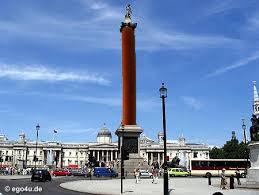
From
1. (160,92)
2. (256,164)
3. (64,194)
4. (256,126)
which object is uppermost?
(160,92)

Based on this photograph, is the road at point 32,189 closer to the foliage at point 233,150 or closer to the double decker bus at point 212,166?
the double decker bus at point 212,166

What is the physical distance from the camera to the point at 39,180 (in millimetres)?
52594

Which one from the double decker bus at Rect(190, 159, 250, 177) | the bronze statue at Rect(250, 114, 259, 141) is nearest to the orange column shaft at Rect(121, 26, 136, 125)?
the double decker bus at Rect(190, 159, 250, 177)

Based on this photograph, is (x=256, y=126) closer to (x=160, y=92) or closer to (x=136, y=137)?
(x=160, y=92)

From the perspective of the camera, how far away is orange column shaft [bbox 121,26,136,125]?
80250mm

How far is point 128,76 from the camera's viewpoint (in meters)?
82.2

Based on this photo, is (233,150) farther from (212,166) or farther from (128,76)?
(128,76)

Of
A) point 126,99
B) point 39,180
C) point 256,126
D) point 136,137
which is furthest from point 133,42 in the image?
point 256,126

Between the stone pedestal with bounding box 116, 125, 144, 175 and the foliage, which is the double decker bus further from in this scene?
the foliage

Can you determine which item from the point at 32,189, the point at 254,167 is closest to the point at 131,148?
the point at 32,189

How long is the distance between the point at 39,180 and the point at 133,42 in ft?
131

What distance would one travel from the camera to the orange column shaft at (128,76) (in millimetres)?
80250

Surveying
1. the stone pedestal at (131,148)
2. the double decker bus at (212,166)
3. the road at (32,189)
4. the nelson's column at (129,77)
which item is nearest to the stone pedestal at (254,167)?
the road at (32,189)

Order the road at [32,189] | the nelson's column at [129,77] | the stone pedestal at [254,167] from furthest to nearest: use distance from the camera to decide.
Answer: the nelson's column at [129,77] < the stone pedestal at [254,167] < the road at [32,189]
